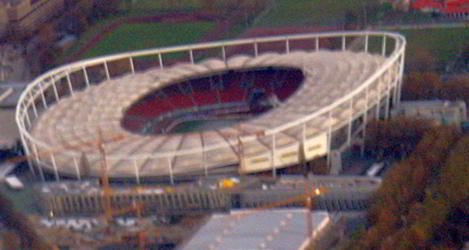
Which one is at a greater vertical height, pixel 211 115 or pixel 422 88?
pixel 422 88

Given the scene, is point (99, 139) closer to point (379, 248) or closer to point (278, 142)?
point (278, 142)

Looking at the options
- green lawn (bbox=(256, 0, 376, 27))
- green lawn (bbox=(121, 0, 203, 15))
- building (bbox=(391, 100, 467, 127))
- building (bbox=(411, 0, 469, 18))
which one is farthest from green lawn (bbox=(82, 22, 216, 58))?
building (bbox=(391, 100, 467, 127))

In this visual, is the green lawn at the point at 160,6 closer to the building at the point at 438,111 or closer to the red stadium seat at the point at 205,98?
the red stadium seat at the point at 205,98

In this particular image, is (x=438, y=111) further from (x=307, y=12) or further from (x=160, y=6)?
(x=160, y=6)

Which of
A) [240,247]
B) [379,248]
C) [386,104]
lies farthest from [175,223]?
[386,104]

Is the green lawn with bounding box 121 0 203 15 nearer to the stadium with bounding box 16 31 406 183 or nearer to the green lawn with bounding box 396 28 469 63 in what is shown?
the stadium with bounding box 16 31 406 183

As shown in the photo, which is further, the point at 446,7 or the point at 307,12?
the point at 307,12

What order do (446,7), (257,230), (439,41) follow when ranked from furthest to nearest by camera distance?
1. (446,7)
2. (439,41)
3. (257,230)

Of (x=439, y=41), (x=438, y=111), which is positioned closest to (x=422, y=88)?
(x=438, y=111)
